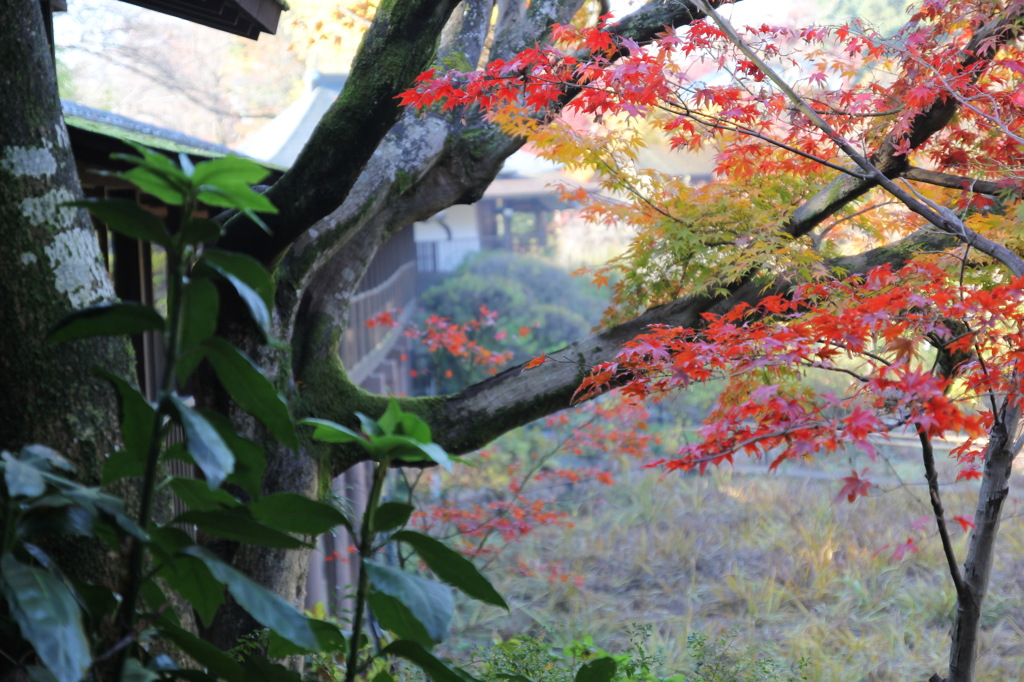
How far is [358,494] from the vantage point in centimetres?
804

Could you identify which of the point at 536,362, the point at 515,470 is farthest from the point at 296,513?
the point at 515,470

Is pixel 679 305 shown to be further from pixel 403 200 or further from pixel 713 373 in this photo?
pixel 403 200

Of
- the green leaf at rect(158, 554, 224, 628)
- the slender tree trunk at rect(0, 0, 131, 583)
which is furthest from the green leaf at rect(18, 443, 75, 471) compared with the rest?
the slender tree trunk at rect(0, 0, 131, 583)

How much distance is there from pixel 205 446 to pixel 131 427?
0.92 ft

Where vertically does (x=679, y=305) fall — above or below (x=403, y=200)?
below

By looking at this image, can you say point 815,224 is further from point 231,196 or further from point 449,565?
point 231,196

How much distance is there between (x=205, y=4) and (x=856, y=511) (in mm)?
7873

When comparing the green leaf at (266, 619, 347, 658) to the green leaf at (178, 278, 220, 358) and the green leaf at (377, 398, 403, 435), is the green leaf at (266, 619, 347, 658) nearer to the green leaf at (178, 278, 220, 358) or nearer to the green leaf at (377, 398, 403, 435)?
the green leaf at (377, 398, 403, 435)

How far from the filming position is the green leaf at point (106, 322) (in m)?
1.12

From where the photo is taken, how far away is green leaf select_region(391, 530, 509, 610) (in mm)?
1294

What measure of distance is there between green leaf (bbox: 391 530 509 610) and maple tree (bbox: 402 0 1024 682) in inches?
49.4

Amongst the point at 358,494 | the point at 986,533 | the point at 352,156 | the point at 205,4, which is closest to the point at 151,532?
the point at 352,156

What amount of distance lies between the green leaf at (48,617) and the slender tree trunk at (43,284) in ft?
1.85

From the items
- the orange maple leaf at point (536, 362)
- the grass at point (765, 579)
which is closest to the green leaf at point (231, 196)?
the orange maple leaf at point (536, 362)
